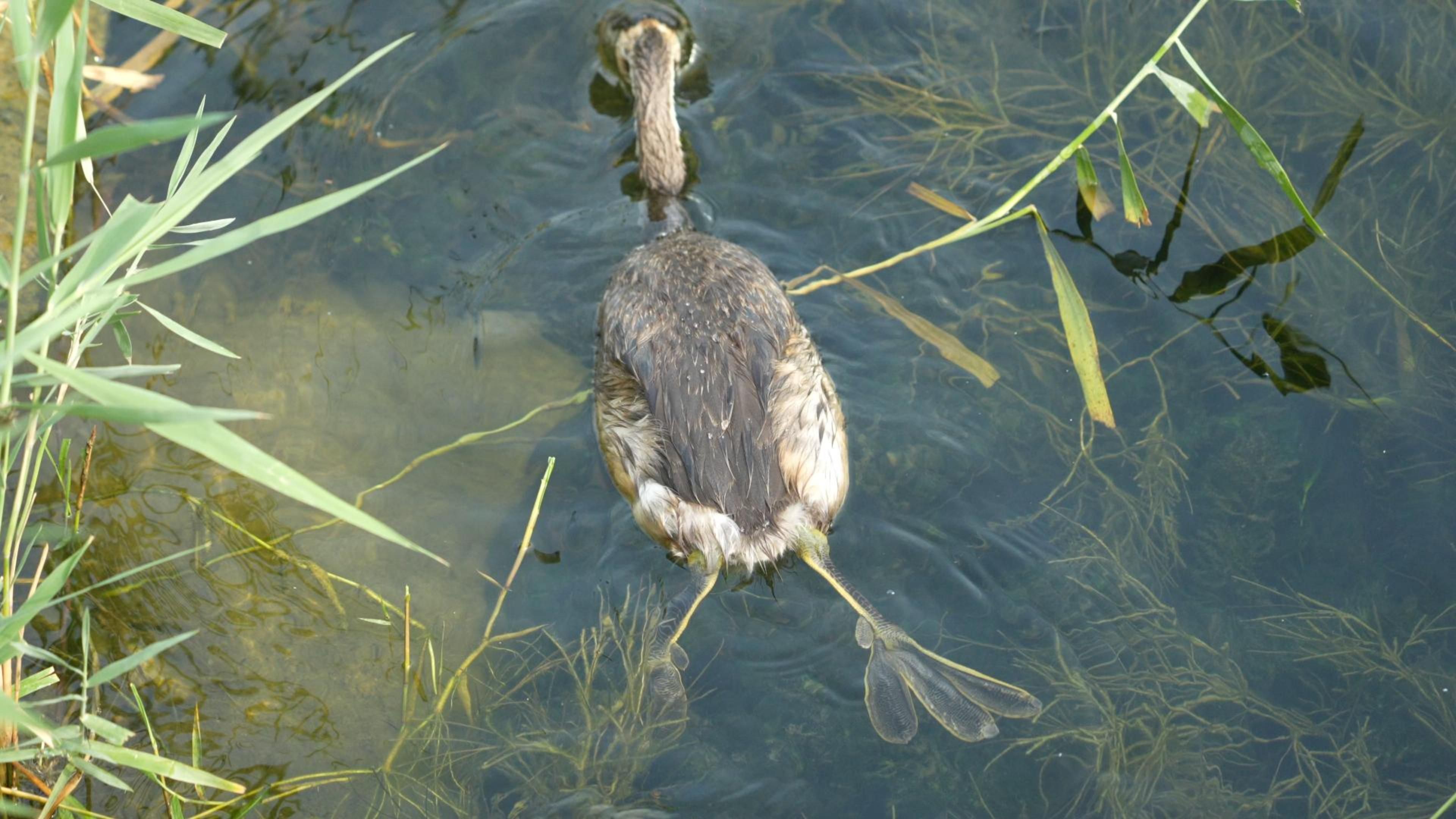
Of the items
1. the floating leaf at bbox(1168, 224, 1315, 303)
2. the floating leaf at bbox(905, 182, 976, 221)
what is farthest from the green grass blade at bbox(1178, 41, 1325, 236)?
the floating leaf at bbox(905, 182, 976, 221)

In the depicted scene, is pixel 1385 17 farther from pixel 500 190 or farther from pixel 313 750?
pixel 313 750

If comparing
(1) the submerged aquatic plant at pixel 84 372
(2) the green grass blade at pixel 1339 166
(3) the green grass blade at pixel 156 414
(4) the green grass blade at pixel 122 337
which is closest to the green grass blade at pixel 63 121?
(1) the submerged aquatic plant at pixel 84 372

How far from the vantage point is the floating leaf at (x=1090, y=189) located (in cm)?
461

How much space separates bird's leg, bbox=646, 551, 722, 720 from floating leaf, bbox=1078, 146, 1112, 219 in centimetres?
215

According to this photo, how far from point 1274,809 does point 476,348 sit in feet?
11.1

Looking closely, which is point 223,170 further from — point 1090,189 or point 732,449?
point 1090,189

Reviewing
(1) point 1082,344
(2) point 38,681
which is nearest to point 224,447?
(2) point 38,681

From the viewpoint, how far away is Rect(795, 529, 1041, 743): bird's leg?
377cm

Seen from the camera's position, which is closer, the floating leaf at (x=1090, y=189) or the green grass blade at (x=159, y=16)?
the green grass blade at (x=159, y=16)

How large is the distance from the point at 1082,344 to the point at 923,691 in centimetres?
148

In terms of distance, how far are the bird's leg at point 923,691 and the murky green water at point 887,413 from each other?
8cm

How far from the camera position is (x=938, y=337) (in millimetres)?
4715

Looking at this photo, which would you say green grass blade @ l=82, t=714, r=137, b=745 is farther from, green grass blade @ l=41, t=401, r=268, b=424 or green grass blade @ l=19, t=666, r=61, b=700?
green grass blade @ l=41, t=401, r=268, b=424

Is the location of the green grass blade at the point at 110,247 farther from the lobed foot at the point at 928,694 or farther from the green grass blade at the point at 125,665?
the lobed foot at the point at 928,694
